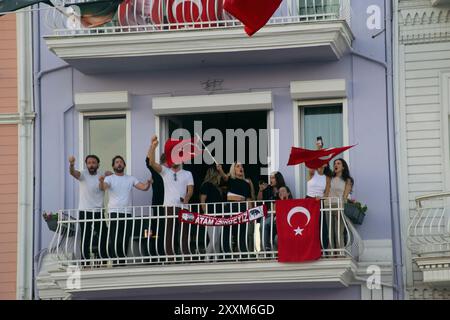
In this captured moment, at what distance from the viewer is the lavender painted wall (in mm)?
28188

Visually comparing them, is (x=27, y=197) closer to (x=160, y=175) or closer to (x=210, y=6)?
(x=160, y=175)

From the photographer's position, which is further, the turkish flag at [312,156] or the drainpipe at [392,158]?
→ the drainpipe at [392,158]

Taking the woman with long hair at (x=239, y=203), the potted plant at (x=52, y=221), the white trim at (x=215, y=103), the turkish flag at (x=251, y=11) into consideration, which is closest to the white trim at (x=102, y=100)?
the white trim at (x=215, y=103)

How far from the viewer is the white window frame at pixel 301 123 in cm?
2845

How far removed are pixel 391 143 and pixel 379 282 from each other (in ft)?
6.82

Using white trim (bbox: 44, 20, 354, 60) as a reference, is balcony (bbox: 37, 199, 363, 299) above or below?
below

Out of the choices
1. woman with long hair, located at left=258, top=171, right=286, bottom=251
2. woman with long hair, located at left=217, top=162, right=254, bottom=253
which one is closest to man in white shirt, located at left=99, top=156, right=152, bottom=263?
woman with long hair, located at left=217, top=162, right=254, bottom=253

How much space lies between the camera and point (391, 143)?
92.6ft

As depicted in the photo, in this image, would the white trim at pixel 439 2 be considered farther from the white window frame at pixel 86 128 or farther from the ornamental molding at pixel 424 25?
the white window frame at pixel 86 128

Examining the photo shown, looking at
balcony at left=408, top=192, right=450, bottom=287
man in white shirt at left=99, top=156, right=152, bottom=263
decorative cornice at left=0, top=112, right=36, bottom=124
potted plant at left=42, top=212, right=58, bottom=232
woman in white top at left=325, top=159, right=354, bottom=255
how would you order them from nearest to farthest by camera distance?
balcony at left=408, top=192, right=450, bottom=287 < woman in white top at left=325, top=159, right=354, bottom=255 < man in white shirt at left=99, top=156, right=152, bottom=263 < potted plant at left=42, top=212, right=58, bottom=232 < decorative cornice at left=0, top=112, right=36, bottom=124

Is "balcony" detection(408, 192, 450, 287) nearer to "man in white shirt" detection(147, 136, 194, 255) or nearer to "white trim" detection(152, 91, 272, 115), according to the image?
"white trim" detection(152, 91, 272, 115)

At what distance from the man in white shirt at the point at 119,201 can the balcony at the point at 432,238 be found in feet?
13.1

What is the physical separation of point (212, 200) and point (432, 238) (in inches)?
128

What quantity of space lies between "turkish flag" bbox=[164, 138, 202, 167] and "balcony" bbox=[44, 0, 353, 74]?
125 cm
